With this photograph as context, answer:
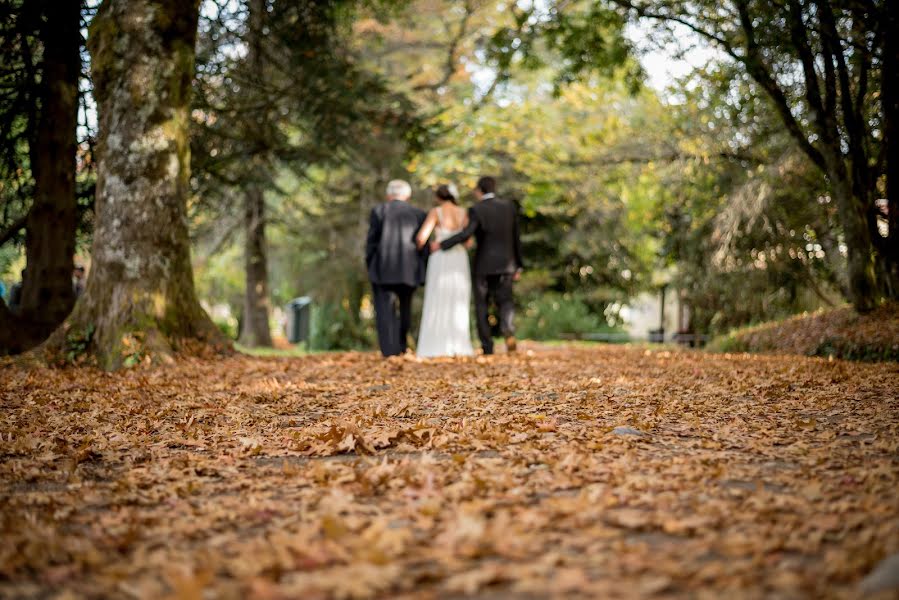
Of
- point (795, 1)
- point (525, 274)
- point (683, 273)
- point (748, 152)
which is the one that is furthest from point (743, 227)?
point (795, 1)

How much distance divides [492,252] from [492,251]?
2cm

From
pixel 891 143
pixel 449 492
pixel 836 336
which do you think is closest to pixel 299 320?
pixel 836 336

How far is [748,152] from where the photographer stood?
1816 centimetres

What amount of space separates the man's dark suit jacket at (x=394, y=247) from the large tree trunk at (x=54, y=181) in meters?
4.32

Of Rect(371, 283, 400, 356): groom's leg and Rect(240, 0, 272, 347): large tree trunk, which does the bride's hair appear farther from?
Rect(240, 0, 272, 347): large tree trunk

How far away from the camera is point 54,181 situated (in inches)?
461

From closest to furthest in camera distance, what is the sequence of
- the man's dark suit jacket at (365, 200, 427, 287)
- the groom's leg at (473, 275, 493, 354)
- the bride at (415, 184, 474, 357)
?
1. the man's dark suit jacket at (365, 200, 427, 287)
2. the groom's leg at (473, 275, 493, 354)
3. the bride at (415, 184, 474, 357)

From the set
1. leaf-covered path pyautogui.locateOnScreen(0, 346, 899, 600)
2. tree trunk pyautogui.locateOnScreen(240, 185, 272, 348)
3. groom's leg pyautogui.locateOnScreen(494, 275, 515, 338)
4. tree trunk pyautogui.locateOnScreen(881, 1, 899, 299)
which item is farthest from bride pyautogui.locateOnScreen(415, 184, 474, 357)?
tree trunk pyautogui.locateOnScreen(240, 185, 272, 348)

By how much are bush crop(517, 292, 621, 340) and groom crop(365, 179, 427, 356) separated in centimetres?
1202

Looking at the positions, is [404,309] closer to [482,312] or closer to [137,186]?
[482,312]

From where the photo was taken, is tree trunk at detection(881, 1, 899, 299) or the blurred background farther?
the blurred background

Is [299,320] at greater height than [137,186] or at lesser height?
lesser

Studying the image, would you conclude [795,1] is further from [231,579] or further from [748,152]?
[231,579]

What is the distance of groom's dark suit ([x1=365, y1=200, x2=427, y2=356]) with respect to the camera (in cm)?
1099
